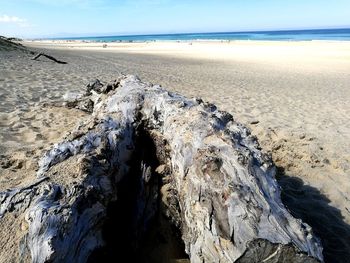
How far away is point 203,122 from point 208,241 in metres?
1.29

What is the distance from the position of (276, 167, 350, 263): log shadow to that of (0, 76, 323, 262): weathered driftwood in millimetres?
927

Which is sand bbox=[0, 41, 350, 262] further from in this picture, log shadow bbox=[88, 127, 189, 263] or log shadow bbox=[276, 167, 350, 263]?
log shadow bbox=[88, 127, 189, 263]

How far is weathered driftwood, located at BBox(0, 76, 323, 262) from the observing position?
7.27 feet

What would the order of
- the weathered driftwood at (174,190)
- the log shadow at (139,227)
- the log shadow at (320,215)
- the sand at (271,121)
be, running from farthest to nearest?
the sand at (271,121) < the log shadow at (320,215) < the log shadow at (139,227) < the weathered driftwood at (174,190)

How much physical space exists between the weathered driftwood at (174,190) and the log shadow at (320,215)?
0.93 meters

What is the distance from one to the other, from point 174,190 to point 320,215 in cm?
155

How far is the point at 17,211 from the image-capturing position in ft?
7.97

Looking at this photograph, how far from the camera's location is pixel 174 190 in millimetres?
3193

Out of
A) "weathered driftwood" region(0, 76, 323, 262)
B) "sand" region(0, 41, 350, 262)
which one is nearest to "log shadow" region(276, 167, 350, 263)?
"sand" region(0, 41, 350, 262)

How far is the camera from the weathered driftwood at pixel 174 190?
221cm

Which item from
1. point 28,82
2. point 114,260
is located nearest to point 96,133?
point 114,260

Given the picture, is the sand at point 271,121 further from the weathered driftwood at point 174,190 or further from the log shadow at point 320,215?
the weathered driftwood at point 174,190

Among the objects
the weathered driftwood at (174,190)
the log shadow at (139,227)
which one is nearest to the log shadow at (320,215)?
the weathered driftwood at (174,190)

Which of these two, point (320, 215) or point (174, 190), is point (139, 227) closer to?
point (174, 190)
